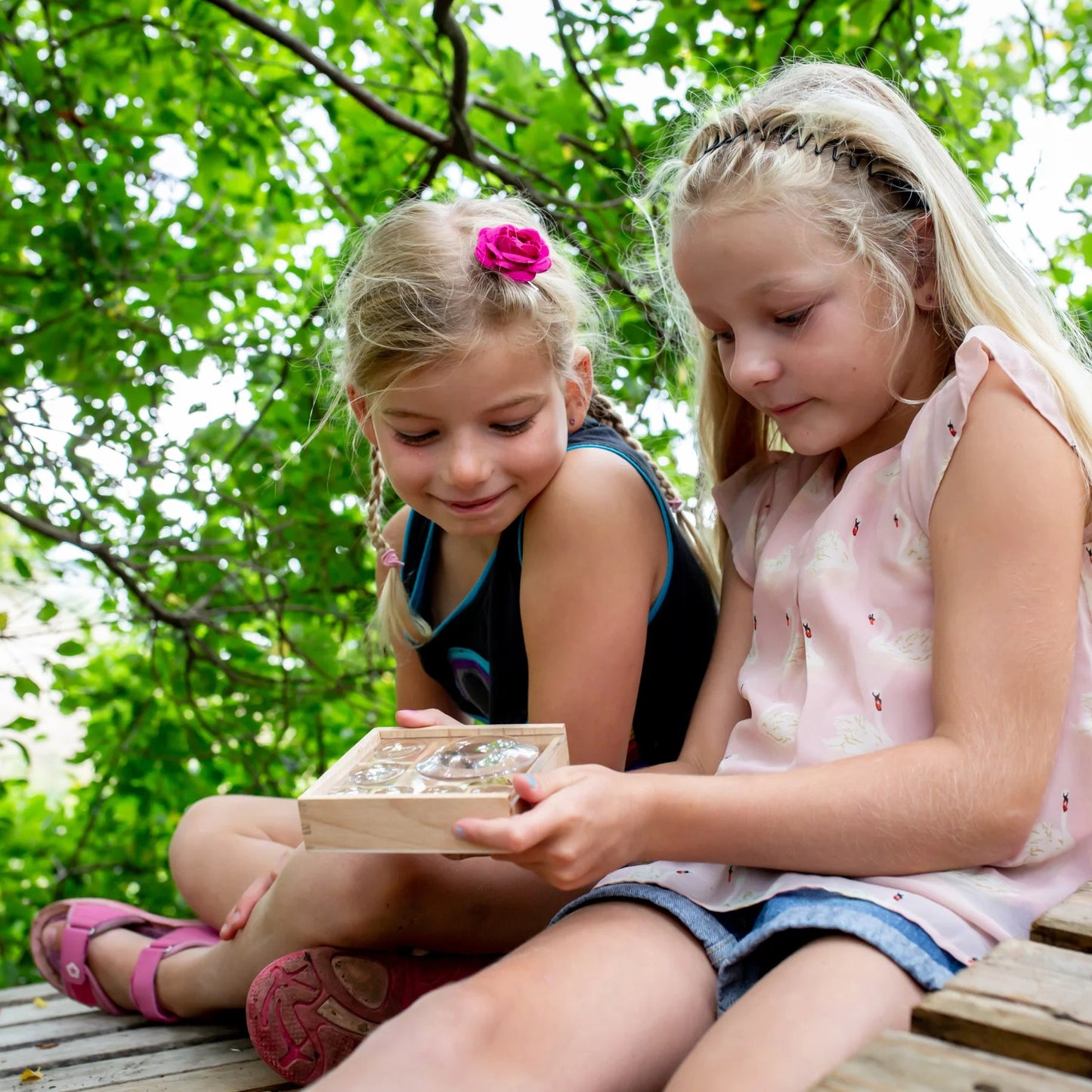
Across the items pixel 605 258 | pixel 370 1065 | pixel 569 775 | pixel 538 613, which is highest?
pixel 605 258

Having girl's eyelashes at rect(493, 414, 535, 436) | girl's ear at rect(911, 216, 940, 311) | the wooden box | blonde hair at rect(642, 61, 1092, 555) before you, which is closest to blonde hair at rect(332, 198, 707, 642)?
girl's eyelashes at rect(493, 414, 535, 436)

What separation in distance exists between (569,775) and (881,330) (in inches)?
29.4

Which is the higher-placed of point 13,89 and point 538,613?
point 13,89

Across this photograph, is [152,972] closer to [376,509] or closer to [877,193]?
[376,509]

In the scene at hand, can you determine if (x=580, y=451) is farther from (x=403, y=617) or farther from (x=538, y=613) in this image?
(x=403, y=617)

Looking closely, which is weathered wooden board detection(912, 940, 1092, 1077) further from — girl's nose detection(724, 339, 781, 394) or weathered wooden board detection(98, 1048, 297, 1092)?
weathered wooden board detection(98, 1048, 297, 1092)

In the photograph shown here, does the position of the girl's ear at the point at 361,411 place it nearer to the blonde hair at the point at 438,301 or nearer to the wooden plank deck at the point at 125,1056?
the blonde hair at the point at 438,301

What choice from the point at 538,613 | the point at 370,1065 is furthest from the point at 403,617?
the point at 370,1065

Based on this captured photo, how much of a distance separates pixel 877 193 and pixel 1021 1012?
3.79 feet

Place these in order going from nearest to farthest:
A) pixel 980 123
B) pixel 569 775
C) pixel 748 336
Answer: pixel 569 775
pixel 748 336
pixel 980 123

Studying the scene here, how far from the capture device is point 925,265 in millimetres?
1783

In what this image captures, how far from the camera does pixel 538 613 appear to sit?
1.95 m

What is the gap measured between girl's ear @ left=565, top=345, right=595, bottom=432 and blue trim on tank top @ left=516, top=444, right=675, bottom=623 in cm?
8

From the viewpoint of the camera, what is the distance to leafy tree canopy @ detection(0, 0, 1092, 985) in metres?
3.02
